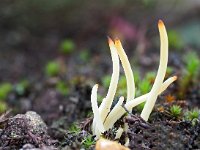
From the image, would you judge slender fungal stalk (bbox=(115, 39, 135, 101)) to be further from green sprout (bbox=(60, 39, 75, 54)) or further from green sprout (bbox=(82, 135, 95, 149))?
green sprout (bbox=(60, 39, 75, 54))

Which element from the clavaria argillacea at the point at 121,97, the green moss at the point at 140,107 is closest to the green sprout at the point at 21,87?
the green moss at the point at 140,107

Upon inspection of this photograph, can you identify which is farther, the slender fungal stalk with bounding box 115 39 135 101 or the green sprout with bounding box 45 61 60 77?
the green sprout with bounding box 45 61 60 77

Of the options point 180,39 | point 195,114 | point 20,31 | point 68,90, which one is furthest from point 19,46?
point 195,114

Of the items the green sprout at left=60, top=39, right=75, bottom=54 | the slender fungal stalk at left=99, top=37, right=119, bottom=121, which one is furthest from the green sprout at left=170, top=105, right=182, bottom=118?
the green sprout at left=60, top=39, right=75, bottom=54

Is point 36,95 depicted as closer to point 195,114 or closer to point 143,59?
point 143,59

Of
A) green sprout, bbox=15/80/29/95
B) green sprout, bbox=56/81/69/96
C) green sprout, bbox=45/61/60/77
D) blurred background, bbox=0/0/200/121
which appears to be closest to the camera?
green sprout, bbox=56/81/69/96

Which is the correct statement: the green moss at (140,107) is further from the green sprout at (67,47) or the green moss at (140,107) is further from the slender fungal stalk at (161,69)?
the green sprout at (67,47)
